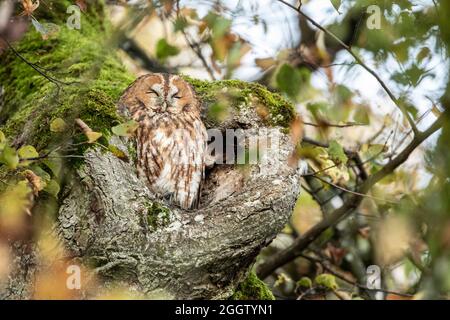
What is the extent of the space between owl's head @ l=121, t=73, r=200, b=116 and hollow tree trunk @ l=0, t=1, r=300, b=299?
0.97ft

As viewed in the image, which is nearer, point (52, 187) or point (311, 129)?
point (52, 187)

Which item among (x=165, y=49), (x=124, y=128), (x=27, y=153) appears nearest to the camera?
(x=27, y=153)

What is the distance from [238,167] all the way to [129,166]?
0.47m

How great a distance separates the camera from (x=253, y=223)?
274 cm

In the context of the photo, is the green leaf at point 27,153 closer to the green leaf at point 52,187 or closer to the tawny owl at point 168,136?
the green leaf at point 52,187

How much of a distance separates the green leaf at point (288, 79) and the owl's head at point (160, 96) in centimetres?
54

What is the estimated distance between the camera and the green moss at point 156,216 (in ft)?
8.73

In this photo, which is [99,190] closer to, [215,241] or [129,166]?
[129,166]

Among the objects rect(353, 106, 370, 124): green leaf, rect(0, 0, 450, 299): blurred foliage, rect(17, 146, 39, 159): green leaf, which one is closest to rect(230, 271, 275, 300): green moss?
rect(0, 0, 450, 299): blurred foliage

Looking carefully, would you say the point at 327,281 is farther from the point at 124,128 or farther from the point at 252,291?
the point at 124,128

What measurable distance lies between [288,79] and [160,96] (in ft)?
2.36

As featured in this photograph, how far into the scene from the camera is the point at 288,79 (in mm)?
3680

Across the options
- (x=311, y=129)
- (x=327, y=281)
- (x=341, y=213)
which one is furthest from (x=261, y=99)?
(x=311, y=129)
